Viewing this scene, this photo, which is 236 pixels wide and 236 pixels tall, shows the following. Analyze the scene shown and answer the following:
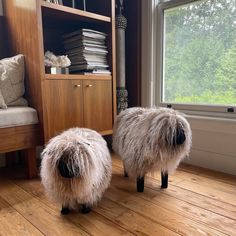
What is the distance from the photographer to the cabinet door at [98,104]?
160cm

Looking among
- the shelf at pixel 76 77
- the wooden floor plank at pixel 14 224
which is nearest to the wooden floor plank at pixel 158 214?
the wooden floor plank at pixel 14 224

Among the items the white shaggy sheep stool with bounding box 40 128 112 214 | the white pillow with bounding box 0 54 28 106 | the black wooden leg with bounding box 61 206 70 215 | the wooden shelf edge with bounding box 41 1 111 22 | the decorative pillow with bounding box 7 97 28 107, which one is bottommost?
the black wooden leg with bounding box 61 206 70 215

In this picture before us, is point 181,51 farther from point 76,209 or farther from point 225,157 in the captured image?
point 76,209

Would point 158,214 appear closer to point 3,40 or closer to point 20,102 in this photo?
point 20,102

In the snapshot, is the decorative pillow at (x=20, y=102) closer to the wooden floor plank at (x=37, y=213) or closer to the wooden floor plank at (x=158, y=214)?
the wooden floor plank at (x=37, y=213)

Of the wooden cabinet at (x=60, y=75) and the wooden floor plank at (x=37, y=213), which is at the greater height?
the wooden cabinet at (x=60, y=75)

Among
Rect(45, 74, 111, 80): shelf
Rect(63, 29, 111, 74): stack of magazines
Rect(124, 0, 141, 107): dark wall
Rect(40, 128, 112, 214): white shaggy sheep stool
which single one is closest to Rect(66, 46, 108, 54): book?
Rect(63, 29, 111, 74): stack of magazines

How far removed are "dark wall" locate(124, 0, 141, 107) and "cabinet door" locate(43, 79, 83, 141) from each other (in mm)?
624

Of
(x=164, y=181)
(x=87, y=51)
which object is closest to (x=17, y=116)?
(x=87, y=51)

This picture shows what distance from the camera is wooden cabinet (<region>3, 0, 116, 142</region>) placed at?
1.36m

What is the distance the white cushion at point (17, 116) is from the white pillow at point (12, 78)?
0.11 meters

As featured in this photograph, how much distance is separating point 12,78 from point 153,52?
42.8 inches

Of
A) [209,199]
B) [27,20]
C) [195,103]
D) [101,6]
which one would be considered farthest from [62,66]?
[209,199]

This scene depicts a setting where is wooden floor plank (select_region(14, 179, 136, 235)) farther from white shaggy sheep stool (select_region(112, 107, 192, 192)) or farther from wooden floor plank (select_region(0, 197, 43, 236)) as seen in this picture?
white shaggy sheep stool (select_region(112, 107, 192, 192))
